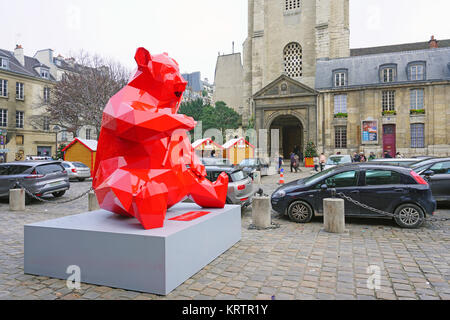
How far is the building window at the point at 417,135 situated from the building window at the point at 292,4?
1879 centimetres

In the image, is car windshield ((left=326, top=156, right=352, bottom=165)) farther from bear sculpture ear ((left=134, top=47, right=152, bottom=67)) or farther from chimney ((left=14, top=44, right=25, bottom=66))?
chimney ((left=14, top=44, right=25, bottom=66))

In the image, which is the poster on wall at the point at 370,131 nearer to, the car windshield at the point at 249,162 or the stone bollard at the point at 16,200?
the car windshield at the point at 249,162

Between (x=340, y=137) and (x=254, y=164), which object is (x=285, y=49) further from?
(x=254, y=164)

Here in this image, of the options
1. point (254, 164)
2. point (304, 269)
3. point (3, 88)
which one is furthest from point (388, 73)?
point (3, 88)

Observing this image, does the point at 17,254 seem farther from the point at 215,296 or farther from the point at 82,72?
the point at 82,72

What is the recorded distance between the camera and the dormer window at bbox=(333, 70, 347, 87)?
2982cm

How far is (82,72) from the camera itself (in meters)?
26.5

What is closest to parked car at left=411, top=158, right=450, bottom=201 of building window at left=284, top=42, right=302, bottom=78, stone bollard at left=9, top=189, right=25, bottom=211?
stone bollard at left=9, top=189, right=25, bottom=211

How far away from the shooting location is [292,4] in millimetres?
36906

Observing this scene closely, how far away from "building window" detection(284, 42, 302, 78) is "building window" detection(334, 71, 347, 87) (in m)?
7.87

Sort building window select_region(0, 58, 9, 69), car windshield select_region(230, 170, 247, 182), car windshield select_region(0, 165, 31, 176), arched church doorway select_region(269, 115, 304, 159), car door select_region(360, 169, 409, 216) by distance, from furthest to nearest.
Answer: arched church doorway select_region(269, 115, 304, 159)
building window select_region(0, 58, 9, 69)
car windshield select_region(0, 165, 31, 176)
car windshield select_region(230, 170, 247, 182)
car door select_region(360, 169, 409, 216)

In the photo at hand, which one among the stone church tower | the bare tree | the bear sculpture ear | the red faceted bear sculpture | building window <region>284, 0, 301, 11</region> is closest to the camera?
the red faceted bear sculpture

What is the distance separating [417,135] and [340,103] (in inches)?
273
